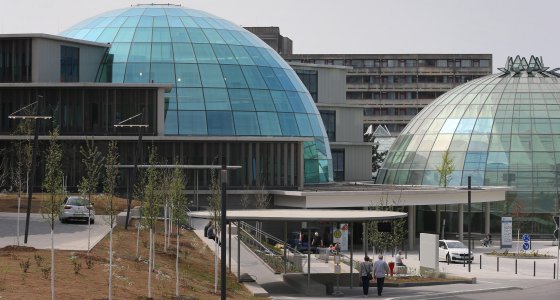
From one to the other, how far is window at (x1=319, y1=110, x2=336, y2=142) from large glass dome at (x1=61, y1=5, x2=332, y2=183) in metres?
10.0

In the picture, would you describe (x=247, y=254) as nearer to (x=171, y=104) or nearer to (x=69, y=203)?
(x=69, y=203)

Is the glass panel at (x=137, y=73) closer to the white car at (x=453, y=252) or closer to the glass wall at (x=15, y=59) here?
the glass wall at (x=15, y=59)

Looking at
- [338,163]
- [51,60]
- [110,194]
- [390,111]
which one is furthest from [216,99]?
[390,111]

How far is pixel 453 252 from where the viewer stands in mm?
66062

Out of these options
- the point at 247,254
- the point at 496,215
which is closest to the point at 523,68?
the point at 496,215

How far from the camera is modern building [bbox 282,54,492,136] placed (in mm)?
169000

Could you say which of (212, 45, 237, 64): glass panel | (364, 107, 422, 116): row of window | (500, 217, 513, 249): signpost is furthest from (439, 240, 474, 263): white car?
(364, 107, 422, 116): row of window

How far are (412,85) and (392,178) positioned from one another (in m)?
71.8

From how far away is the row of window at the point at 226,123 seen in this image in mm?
76688

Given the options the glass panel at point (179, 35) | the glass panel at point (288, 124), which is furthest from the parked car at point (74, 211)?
the glass panel at point (179, 35)

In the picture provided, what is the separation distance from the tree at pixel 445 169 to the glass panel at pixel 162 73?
2095 cm

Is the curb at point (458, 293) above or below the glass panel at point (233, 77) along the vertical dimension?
below

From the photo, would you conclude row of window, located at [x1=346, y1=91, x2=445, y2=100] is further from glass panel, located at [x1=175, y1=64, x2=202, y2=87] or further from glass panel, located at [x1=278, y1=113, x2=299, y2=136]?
glass panel, located at [x1=175, y1=64, x2=202, y2=87]

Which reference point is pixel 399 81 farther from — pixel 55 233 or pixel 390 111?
pixel 55 233
